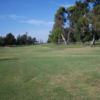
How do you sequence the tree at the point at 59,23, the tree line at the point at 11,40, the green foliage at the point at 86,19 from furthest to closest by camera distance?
the tree line at the point at 11,40 → the tree at the point at 59,23 → the green foliage at the point at 86,19

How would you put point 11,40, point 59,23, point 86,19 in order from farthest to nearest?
point 11,40 → point 59,23 → point 86,19

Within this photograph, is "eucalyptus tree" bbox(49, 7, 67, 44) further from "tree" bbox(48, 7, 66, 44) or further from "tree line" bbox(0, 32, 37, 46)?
"tree line" bbox(0, 32, 37, 46)

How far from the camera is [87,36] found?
2884 inches

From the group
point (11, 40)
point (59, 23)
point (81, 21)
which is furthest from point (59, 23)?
point (11, 40)

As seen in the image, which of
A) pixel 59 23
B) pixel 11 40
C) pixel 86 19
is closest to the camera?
pixel 86 19

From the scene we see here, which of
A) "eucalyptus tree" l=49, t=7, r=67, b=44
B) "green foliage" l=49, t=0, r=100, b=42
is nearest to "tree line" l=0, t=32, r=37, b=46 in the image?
"eucalyptus tree" l=49, t=7, r=67, b=44

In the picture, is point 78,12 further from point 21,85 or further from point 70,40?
point 21,85

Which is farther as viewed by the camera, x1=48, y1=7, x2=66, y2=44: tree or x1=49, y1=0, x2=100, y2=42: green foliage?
x1=48, y1=7, x2=66, y2=44: tree

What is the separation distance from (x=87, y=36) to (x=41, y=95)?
65420 millimetres

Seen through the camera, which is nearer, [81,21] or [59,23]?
[81,21]

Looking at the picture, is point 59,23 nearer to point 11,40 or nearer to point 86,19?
point 86,19

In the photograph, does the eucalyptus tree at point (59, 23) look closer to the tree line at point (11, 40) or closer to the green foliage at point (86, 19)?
the green foliage at point (86, 19)

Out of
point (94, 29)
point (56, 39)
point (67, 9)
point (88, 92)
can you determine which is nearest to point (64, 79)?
point (88, 92)

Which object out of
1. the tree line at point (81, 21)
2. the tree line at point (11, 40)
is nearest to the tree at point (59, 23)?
the tree line at point (81, 21)
